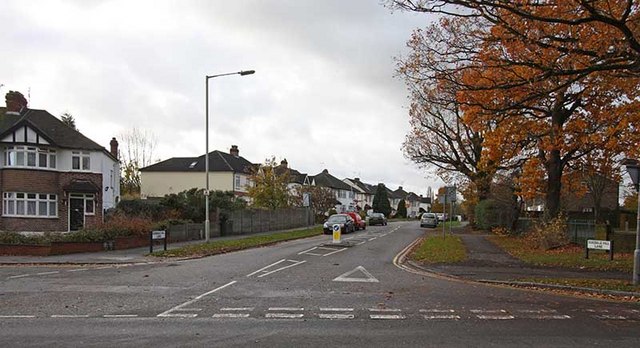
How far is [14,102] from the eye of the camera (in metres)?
35.6

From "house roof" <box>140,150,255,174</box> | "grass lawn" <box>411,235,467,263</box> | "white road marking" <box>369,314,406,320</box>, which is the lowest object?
"grass lawn" <box>411,235,467,263</box>

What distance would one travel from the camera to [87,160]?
3359 centimetres

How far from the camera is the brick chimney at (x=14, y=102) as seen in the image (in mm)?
35312

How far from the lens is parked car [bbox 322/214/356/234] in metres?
36.4

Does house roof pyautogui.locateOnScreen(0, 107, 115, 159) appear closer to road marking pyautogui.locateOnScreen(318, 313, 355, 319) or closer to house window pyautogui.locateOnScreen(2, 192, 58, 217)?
house window pyautogui.locateOnScreen(2, 192, 58, 217)

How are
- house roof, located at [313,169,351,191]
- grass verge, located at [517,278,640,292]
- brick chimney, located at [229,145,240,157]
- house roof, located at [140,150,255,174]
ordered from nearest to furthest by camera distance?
1. grass verge, located at [517,278,640,292]
2. house roof, located at [140,150,255,174]
3. brick chimney, located at [229,145,240,157]
4. house roof, located at [313,169,351,191]

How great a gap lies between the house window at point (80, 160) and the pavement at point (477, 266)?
1272 centimetres

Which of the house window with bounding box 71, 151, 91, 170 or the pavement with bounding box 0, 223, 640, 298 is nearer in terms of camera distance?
the pavement with bounding box 0, 223, 640, 298

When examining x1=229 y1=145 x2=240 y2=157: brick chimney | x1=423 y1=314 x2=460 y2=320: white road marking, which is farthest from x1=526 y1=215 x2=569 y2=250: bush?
x1=229 y1=145 x2=240 y2=157: brick chimney

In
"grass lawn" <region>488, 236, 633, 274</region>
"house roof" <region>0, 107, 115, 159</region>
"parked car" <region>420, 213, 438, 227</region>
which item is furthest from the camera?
"parked car" <region>420, 213, 438, 227</region>

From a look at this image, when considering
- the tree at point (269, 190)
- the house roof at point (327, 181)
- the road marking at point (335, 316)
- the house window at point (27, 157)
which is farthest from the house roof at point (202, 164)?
the road marking at point (335, 316)

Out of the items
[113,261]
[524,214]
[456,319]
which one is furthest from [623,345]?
[524,214]

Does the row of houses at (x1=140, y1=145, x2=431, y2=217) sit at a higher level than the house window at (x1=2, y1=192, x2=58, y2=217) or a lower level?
higher

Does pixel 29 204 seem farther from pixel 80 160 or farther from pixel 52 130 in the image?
pixel 52 130
